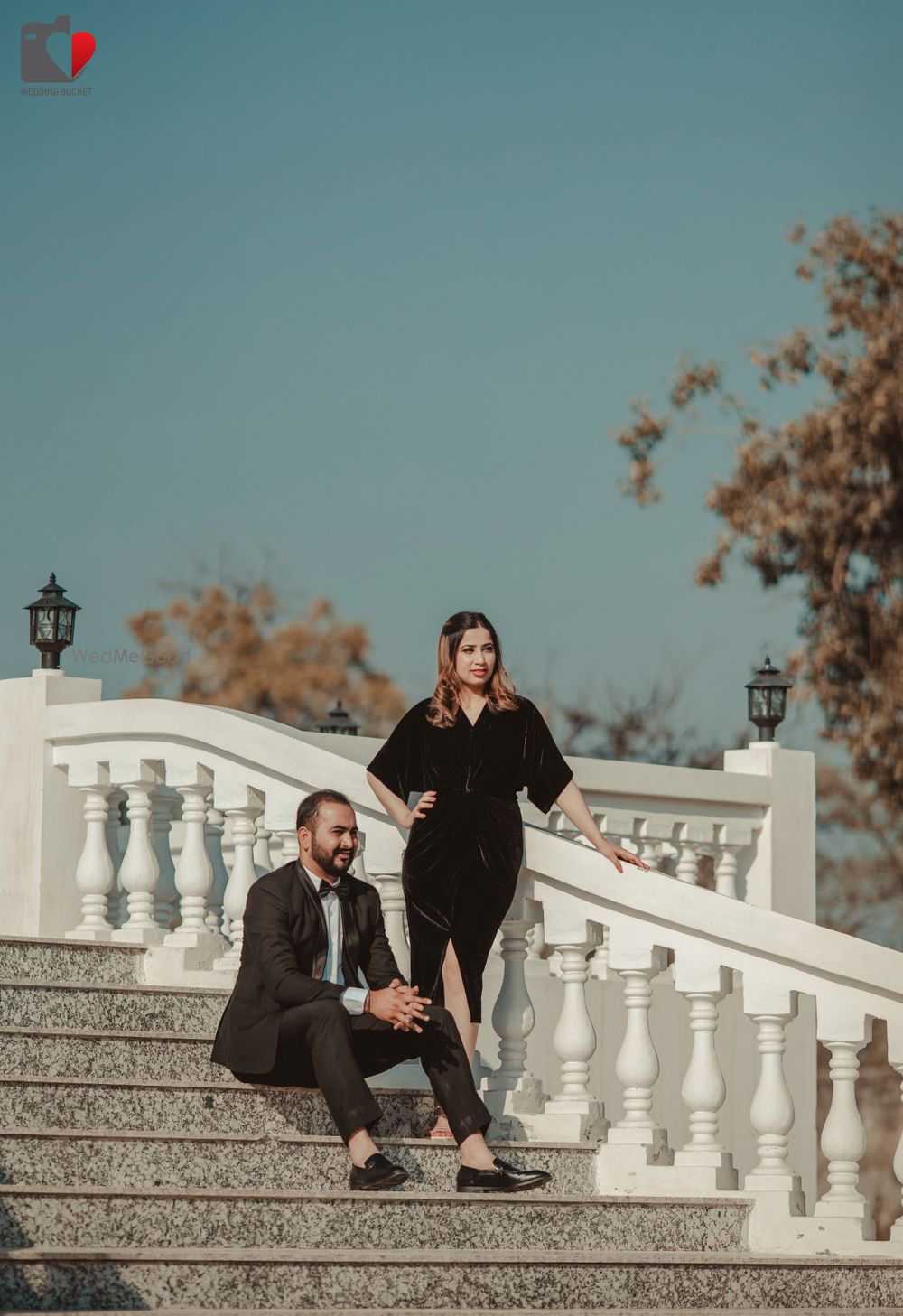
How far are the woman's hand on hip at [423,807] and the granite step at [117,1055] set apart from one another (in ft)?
2.90

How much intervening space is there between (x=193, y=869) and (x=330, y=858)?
3.83 feet

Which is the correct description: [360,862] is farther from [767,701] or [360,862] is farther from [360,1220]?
[767,701]

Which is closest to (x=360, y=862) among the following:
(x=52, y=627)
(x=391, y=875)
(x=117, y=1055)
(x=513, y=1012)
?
(x=391, y=875)

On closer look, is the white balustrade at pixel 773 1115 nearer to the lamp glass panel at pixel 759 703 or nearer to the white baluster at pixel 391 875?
the white baluster at pixel 391 875

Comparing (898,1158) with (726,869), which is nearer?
(898,1158)

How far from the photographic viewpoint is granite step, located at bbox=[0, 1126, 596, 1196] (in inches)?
212

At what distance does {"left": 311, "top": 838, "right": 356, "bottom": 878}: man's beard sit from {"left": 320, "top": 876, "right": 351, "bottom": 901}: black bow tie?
0.03m

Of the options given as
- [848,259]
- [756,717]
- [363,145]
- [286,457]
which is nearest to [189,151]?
[363,145]

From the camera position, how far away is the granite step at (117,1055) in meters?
6.10

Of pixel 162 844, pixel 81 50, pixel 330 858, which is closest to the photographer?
pixel 330 858

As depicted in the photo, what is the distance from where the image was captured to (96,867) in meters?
7.34

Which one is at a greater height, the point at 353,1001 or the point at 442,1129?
the point at 353,1001

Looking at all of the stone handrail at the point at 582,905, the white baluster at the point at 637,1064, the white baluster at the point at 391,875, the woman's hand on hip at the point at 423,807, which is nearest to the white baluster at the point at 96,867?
the stone handrail at the point at 582,905

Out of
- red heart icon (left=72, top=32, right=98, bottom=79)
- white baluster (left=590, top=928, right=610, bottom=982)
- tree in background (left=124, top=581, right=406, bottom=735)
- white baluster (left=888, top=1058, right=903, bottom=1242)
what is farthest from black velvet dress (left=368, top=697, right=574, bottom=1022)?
tree in background (left=124, top=581, right=406, bottom=735)
